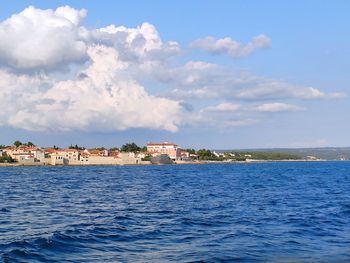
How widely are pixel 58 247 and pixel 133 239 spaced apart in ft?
13.2

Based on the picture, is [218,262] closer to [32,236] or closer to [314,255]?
[314,255]

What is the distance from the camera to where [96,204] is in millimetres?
47312

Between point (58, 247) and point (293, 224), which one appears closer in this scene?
point (58, 247)

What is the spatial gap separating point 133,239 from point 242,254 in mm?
6322

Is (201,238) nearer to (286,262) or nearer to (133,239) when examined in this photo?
(133,239)

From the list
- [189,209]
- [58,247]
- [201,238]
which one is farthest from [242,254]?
[189,209]

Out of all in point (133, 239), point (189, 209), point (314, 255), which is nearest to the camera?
point (314, 255)

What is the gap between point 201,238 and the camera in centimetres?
2736

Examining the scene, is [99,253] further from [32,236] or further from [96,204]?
[96,204]

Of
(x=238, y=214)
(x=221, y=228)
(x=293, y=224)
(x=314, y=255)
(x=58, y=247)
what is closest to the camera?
(x=314, y=255)

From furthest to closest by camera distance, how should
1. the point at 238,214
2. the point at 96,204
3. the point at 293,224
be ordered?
the point at 96,204 → the point at 238,214 → the point at 293,224

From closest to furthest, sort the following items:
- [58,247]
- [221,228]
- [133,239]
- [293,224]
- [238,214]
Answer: [58,247] → [133,239] → [221,228] → [293,224] → [238,214]

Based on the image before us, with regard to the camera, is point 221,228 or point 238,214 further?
point 238,214

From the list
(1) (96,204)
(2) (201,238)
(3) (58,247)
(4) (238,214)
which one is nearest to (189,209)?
(4) (238,214)
